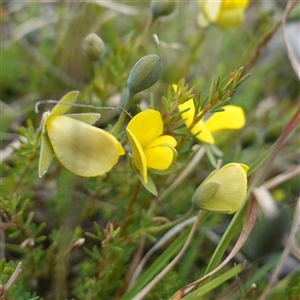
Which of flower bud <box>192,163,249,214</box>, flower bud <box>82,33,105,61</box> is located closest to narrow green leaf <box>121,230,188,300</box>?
flower bud <box>192,163,249,214</box>

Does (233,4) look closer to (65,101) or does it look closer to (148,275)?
(65,101)

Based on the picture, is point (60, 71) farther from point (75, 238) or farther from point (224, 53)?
point (75, 238)

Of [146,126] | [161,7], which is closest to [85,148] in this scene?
[146,126]

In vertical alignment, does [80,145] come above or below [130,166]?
above

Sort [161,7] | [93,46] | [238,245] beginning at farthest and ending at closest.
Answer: [161,7] → [93,46] → [238,245]

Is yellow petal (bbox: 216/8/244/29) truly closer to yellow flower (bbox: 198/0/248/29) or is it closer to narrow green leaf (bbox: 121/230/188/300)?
yellow flower (bbox: 198/0/248/29)
